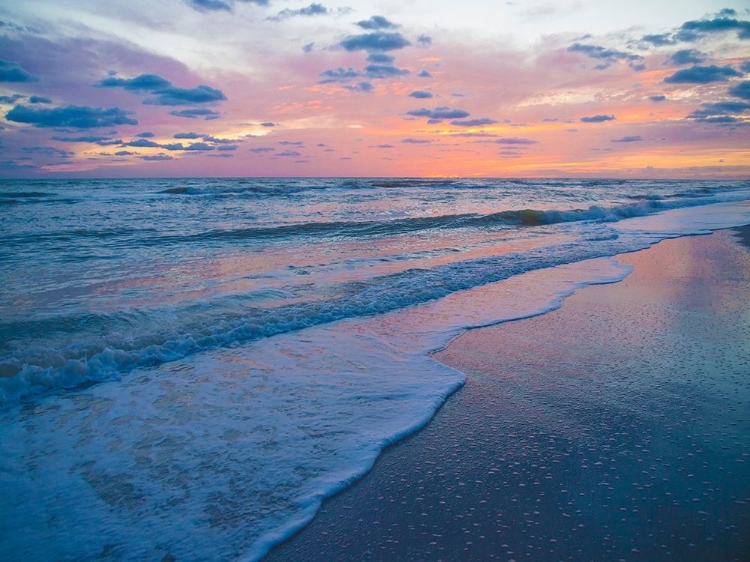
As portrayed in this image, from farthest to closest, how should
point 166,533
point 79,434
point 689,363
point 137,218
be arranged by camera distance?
point 137,218
point 689,363
point 79,434
point 166,533

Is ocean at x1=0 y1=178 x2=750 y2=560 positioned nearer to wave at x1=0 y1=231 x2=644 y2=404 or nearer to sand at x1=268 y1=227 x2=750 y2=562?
wave at x1=0 y1=231 x2=644 y2=404

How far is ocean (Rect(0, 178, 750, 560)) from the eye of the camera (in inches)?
107

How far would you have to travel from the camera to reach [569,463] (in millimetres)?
3098

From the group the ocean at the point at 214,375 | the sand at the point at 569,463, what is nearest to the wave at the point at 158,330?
the ocean at the point at 214,375

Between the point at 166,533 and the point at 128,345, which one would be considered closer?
the point at 166,533

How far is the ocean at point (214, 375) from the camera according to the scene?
273 cm

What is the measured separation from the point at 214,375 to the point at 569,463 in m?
3.35

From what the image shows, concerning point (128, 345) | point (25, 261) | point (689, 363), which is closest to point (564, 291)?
point (689, 363)

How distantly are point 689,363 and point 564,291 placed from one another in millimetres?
3356

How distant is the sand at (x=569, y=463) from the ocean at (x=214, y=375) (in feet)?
1.05

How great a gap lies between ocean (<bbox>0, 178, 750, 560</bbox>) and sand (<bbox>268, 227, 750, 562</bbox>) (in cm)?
32

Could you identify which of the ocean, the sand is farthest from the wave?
the sand

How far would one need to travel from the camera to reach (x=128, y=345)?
527 centimetres

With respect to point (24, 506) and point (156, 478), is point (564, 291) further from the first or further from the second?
point (24, 506)
